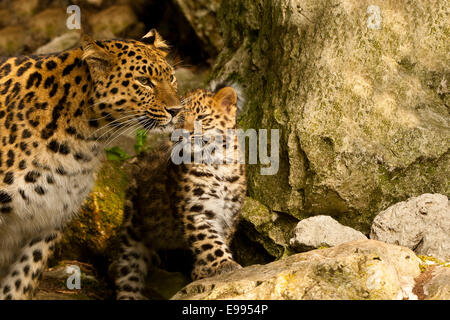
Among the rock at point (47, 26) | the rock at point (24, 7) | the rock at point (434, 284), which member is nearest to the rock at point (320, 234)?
the rock at point (434, 284)

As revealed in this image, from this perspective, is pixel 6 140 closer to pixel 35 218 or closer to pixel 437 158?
pixel 35 218

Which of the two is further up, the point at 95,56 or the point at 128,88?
the point at 95,56

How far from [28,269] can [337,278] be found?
380 centimetres

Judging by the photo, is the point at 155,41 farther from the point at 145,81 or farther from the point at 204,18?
the point at 204,18

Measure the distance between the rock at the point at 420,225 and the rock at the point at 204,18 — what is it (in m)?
7.71

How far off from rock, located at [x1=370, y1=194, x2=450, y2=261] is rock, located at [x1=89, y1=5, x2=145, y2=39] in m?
10.5

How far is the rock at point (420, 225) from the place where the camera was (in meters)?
7.49

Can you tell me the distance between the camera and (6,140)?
7227 mm

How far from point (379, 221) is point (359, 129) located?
1.21m

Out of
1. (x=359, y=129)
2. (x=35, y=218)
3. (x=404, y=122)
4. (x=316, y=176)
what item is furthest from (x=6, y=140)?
(x=404, y=122)

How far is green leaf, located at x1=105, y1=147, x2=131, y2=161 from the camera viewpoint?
11.7 meters

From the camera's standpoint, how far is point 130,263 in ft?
32.1

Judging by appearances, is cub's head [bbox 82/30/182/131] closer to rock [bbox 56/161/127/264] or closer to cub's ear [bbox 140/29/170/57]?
cub's ear [bbox 140/29/170/57]

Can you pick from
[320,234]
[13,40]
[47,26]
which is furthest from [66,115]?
[13,40]
